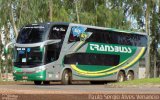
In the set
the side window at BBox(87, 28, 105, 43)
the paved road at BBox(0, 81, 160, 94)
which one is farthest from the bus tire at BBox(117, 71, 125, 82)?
the paved road at BBox(0, 81, 160, 94)

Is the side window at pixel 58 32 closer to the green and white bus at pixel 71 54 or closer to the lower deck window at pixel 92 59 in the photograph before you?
the green and white bus at pixel 71 54

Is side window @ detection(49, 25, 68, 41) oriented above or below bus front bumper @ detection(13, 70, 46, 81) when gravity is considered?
above

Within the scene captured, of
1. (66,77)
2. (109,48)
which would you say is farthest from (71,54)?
(109,48)

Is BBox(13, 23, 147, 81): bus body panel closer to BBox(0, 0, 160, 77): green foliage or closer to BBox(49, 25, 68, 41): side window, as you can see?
BBox(49, 25, 68, 41): side window

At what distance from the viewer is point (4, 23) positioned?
4800 cm

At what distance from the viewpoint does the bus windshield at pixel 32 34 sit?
26.9m

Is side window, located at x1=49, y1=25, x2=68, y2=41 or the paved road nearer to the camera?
the paved road

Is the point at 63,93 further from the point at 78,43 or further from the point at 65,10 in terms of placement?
the point at 65,10

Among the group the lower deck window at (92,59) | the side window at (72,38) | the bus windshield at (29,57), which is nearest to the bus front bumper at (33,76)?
the bus windshield at (29,57)

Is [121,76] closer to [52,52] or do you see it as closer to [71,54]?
[71,54]

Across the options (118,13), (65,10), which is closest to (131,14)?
(118,13)

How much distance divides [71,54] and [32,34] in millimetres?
2877

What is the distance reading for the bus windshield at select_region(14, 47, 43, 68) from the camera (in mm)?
26938

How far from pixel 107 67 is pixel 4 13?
17572mm
